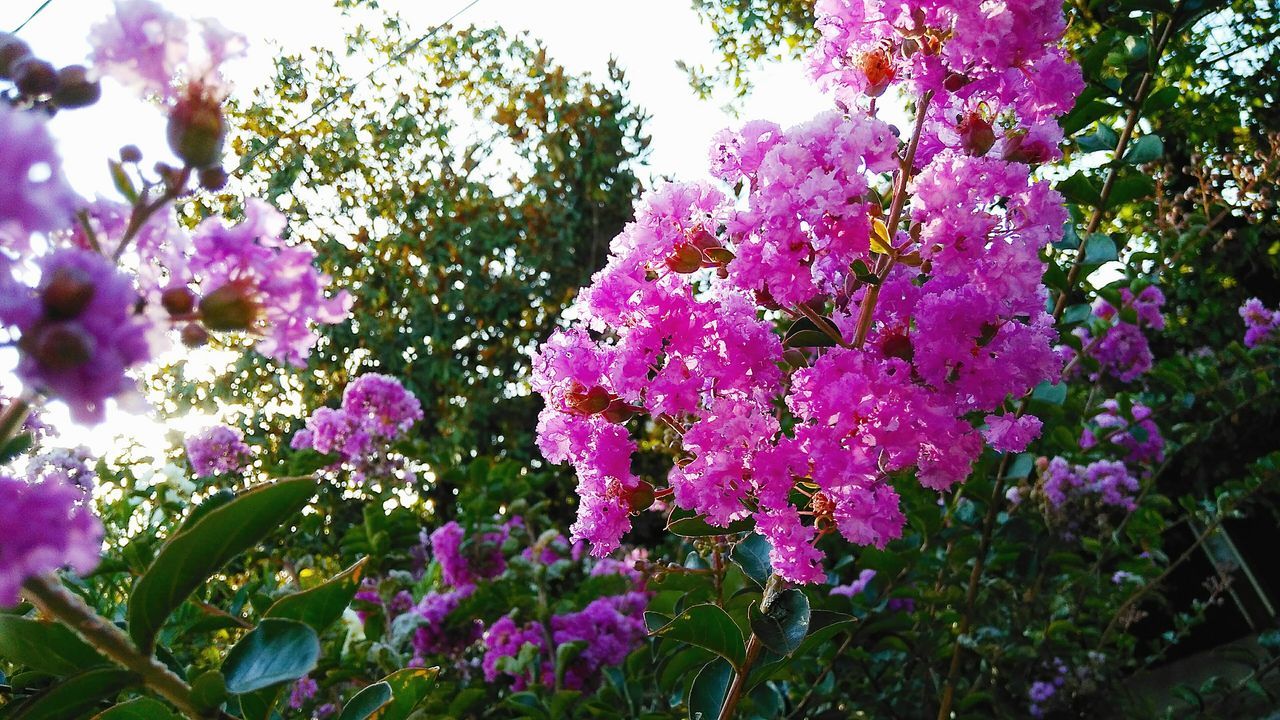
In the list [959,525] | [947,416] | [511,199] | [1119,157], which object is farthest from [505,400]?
[947,416]

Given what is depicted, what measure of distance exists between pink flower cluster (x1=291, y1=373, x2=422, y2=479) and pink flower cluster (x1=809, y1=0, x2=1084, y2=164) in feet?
6.53

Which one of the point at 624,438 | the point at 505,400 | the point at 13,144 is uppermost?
the point at 505,400

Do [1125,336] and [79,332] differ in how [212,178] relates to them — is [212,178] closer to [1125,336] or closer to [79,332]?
[79,332]

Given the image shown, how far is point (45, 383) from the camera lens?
0.40 metres

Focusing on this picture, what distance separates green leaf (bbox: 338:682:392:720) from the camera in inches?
28.8

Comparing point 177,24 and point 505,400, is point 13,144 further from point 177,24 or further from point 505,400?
point 505,400

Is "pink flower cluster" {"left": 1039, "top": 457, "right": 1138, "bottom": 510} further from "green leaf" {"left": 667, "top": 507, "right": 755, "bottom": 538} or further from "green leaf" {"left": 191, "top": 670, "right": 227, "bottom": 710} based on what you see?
"green leaf" {"left": 191, "top": 670, "right": 227, "bottom": 710}

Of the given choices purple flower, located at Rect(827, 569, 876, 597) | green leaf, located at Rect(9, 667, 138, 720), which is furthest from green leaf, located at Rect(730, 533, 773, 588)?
purple flower, located at Rect(827, 569, 876, 597)

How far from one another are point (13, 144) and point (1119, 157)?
1514 millimetres

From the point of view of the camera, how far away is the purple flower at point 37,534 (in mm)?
398

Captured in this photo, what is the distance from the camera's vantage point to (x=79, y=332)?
410 millimetres

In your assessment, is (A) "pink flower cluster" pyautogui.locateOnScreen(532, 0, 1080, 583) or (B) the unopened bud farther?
(A) "pink flower cluster" pyautogui.locateOnScreen(532, 0, 1080, 583)

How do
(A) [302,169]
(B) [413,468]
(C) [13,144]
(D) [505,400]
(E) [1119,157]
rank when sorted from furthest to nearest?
(A) [302,169] → (D) [505,400] → (B) [413,468] → (E) [1119,157] → (C) [13,144]

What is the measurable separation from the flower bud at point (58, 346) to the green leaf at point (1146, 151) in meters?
1.46
